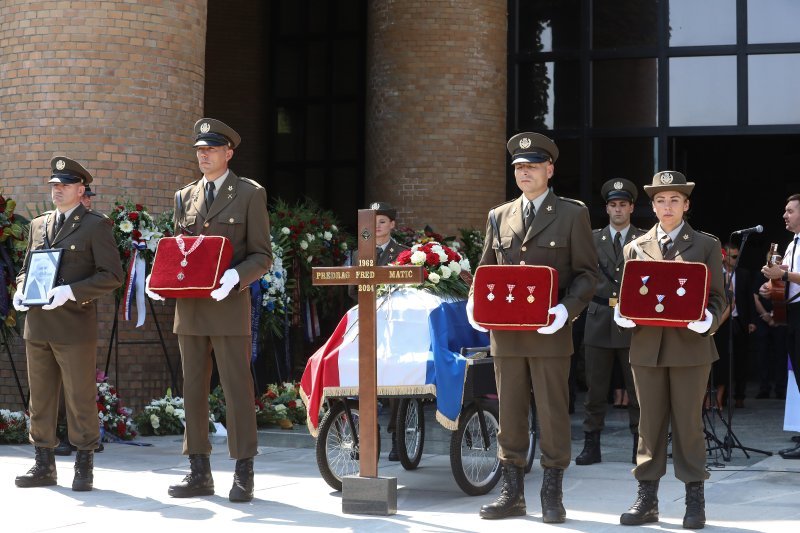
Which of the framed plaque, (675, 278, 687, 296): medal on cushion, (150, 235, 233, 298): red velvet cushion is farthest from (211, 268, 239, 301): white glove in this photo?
(675, 278, 687, 296): medal on cushion

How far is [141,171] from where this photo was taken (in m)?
10.6

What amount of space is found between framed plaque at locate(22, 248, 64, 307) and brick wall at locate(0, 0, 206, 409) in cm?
307

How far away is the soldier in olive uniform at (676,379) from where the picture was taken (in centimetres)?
618

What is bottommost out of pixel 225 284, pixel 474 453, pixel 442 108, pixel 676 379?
pixel 474 453

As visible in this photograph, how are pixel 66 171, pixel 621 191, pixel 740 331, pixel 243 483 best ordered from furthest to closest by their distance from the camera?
pixel 740 331
pixel 621 191
pixel 66 171
pixel 243 483

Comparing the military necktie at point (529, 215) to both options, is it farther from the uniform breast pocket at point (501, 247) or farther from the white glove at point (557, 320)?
the white glove at point (557, 320)

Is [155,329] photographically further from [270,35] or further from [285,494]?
[270,35]

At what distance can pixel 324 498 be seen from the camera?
7062 mm

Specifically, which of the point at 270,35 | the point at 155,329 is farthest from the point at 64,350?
the point at 270,35

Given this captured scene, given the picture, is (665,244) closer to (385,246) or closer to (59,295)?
(385,246)

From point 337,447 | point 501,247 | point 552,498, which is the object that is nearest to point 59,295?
point 337,447

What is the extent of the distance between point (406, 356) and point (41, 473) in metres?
2.40

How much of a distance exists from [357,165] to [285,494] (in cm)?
1144

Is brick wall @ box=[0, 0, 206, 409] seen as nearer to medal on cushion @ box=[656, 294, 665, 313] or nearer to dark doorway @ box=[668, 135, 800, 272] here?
medal on cushion @ box=[656, 294, 665, 313]
